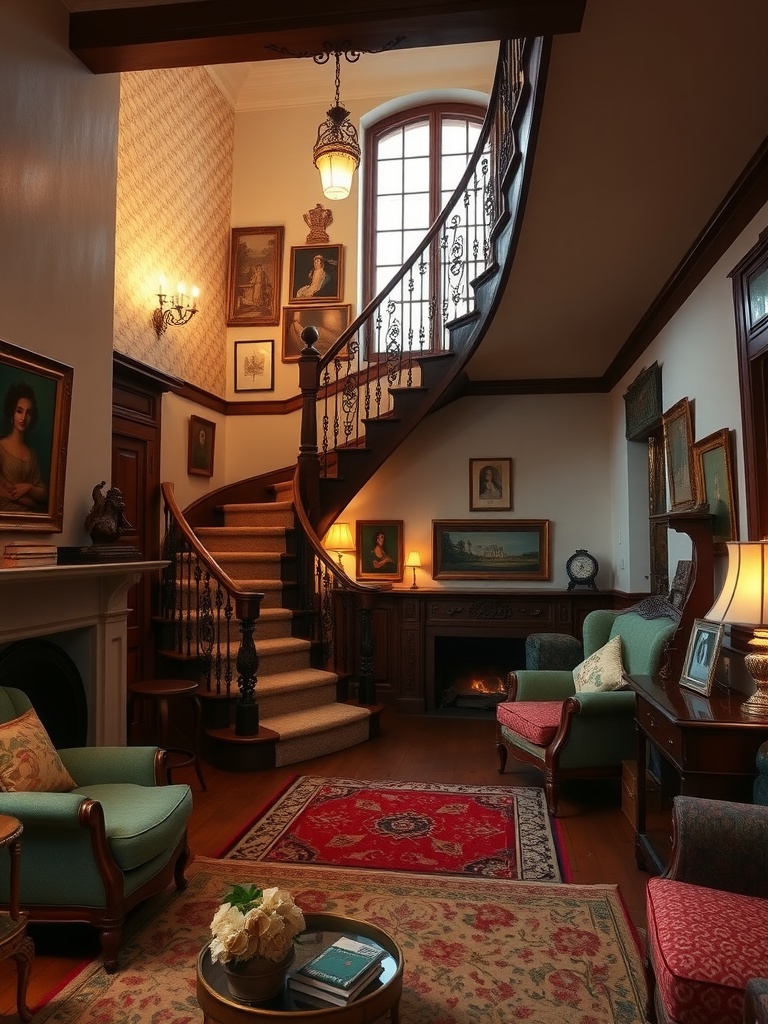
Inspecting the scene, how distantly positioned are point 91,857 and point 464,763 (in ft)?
9.99

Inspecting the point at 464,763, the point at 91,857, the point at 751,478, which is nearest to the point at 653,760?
the point at 464,763

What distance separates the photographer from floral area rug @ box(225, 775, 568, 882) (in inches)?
139

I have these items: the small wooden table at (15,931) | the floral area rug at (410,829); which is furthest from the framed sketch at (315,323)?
the small wooden table at (15,931)

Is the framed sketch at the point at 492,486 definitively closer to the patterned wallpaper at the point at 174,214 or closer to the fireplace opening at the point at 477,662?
the fireplace opening at the point at 477,662

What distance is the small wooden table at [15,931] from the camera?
225 centimetres

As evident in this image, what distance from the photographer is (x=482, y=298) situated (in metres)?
5.47

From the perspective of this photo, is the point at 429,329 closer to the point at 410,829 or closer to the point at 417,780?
the point at 417,780

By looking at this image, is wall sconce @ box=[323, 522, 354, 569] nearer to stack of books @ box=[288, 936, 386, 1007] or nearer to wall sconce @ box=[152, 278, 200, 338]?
wall sconce @ box=[152, 278, 200, 338]

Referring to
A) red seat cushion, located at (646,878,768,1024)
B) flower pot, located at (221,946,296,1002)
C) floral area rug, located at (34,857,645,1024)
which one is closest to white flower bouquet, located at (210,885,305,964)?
flower pot, located at (221,946,296,1002)

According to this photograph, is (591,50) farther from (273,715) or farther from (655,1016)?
(273,715)

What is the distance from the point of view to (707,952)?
73.7 inches

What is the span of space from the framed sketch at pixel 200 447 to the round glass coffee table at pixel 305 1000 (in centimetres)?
516

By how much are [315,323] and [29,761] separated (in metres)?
5.90

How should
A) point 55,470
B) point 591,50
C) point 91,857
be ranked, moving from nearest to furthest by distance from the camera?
point 91,857 → point 591,50 → point 55,470
